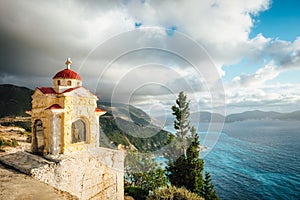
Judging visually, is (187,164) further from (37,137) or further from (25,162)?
(25,162)

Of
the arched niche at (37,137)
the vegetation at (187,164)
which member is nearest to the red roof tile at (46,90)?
the arched niche at (37,137)

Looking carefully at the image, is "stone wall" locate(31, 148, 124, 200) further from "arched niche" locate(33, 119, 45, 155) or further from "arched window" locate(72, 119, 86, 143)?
"arched niche" locate(33, 119, 45, 155)

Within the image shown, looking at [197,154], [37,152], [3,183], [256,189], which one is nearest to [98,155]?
[37,152]

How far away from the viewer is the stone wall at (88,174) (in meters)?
7.61

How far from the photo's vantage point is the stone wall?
7.61 metres

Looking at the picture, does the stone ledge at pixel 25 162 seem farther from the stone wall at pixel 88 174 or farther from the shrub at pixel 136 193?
the shrub at pixel 136 193

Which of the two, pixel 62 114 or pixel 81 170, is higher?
pixel 62 114

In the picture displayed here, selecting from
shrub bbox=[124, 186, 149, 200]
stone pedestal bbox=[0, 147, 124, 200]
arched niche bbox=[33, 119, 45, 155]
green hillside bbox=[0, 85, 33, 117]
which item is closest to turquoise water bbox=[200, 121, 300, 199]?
shrub bbox=[124, 186, 149, 200]

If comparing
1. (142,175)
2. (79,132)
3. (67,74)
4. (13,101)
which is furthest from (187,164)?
(13,101)

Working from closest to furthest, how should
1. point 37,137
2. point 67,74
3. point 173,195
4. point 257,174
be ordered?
point 37,137 → point 67,74 → point 173,195 → point 257,174

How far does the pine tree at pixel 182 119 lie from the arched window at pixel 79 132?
12059 mm

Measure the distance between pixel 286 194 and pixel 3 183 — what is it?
46072 millimetres

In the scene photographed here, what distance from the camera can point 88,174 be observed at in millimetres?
8945

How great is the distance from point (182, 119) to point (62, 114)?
14.9 metres
